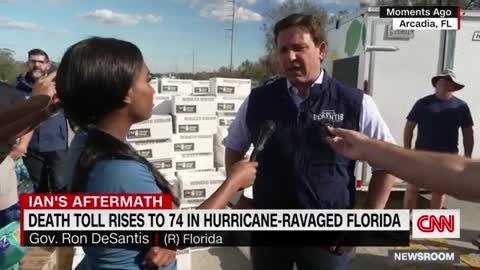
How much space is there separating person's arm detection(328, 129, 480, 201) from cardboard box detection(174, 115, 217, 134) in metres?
3.11

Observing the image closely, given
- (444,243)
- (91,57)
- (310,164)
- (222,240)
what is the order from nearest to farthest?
1. (91,57)
2. (310,164)
3. (222,240)
4. (444,243)

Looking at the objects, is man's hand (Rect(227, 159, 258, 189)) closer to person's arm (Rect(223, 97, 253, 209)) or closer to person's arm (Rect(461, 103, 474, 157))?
person's arm (Rect(223, 97, 253, 209))

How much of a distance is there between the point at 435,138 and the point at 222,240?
7.43ft

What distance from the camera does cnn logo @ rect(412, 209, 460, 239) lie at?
1.98m

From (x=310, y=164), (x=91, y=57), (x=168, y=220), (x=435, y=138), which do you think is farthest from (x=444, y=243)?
(x=91, y=57)

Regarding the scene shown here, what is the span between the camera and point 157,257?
913 mm

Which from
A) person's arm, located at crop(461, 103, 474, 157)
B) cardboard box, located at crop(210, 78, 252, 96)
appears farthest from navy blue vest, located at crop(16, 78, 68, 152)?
person's arm, located at crop(461, 103, 474, 157)

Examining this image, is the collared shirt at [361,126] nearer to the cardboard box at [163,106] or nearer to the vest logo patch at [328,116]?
the vest logo patch at [328,116]

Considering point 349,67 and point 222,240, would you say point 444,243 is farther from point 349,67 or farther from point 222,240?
point 222,240

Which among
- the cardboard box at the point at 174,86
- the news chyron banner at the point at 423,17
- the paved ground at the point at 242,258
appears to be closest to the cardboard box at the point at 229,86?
the cardboard box at the point at 174,86

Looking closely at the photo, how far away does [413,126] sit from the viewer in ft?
11.6

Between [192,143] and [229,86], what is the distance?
38.8 inches

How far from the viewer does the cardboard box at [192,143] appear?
407 cm

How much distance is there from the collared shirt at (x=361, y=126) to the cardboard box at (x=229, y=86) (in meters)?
3.02
